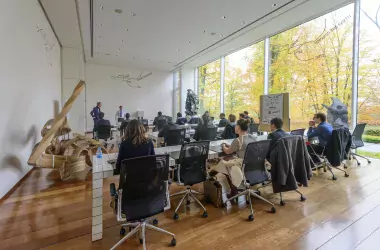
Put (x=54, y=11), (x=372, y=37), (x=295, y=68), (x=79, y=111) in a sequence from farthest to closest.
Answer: (x=79, y=111)
(x=295, y=68)
(x=54, y=11)
(x=372, y=37)

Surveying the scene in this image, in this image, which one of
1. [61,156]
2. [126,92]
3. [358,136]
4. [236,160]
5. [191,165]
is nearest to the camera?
[191,165]

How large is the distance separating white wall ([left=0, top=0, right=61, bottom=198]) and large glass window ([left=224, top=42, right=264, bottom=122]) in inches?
257

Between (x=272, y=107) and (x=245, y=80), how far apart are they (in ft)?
15.6

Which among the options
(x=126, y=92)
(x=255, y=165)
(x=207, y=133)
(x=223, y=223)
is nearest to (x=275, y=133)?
(x=255, y=165)

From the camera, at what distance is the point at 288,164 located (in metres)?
2.60

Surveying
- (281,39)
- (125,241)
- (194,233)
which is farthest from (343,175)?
(281,39)

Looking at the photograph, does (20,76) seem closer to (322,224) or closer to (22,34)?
(22,34)

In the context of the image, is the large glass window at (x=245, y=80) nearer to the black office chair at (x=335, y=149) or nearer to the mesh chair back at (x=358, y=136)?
the mesh chair back at (x=358, y=136)

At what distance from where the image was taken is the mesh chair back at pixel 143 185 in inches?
68.2

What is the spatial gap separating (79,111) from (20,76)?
5411 mm

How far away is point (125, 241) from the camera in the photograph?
2.08 m

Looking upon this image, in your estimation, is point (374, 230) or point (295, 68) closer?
point (374, 230)

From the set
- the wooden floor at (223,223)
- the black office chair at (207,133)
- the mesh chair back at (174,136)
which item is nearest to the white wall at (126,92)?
the mesh chair back at (174,136)

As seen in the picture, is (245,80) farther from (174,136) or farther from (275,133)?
(275,133)
